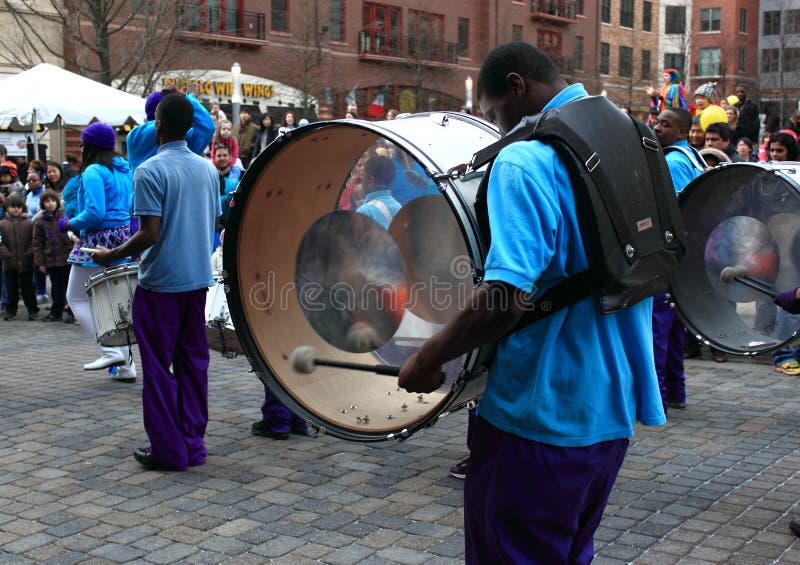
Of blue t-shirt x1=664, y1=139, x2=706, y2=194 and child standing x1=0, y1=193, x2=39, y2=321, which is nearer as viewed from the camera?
blue t-shirt x1=664, y1=139, x2=706, y2=194

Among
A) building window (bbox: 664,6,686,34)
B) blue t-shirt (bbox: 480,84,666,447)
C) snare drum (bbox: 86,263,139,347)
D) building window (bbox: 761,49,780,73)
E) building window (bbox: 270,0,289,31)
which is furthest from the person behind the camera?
building window (bbox: 664,6,686,34)

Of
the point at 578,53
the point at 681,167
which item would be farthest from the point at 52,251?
the point at 578,53

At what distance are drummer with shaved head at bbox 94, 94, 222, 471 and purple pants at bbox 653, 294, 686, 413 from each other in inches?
118

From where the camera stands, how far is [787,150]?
332 inches

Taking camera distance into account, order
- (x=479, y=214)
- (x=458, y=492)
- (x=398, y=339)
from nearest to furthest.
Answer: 1. (x=479, y=214)
2. (x=398, y=339)
3. (x=458, y=492)

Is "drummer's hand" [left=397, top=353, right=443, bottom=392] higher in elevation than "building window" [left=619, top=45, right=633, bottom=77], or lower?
lower

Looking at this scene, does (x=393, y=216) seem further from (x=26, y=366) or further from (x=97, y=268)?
(x=26, y=366)

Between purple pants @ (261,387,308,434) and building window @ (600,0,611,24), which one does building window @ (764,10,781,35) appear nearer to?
building window @ (600,0,611,24)

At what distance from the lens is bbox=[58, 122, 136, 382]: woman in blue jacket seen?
7.13 metres

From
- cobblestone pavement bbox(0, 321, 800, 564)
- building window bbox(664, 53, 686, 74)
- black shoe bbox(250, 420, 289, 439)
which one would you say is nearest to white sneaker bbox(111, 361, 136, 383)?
cobblestone pavement bbox(0, 321, 800, 564)

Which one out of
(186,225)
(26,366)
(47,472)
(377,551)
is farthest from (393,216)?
(26,366)

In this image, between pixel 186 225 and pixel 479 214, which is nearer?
pixel 479 214

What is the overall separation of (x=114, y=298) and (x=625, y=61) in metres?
50.0

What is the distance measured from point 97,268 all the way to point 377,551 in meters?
4.44
